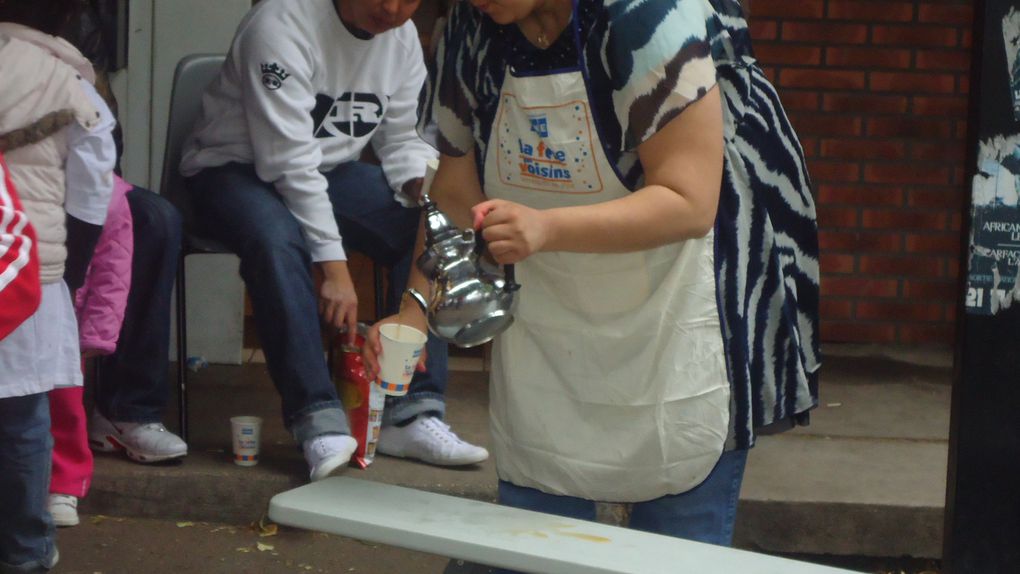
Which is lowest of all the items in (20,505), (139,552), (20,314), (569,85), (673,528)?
(139,552)

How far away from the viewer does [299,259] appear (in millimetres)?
3863

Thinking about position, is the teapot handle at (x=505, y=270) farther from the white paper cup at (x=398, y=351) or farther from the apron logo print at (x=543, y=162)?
the white paper cup at (x=398, y=351)

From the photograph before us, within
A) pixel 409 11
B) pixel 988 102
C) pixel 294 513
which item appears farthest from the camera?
pixel 409 11

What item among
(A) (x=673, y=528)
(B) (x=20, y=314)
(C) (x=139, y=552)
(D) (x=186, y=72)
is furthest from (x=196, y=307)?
(A) (x=673, y=528)

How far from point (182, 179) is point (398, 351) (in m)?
2.09

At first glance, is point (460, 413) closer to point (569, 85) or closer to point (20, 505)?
point (20, 505)

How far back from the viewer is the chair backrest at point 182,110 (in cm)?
442

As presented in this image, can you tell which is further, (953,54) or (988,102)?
(953,54)

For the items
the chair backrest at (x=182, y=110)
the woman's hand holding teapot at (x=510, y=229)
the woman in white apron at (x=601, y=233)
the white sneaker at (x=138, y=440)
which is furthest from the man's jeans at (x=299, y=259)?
the woman's hand holding teapot at (x=510, y=229)

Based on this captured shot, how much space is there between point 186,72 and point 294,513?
2949 millimetres

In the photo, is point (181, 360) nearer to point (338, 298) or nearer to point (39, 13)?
point (338, 298)

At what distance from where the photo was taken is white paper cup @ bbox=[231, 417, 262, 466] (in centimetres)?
390

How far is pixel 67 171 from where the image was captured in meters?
3.39

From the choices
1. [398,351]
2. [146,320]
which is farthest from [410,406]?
[398,351]
